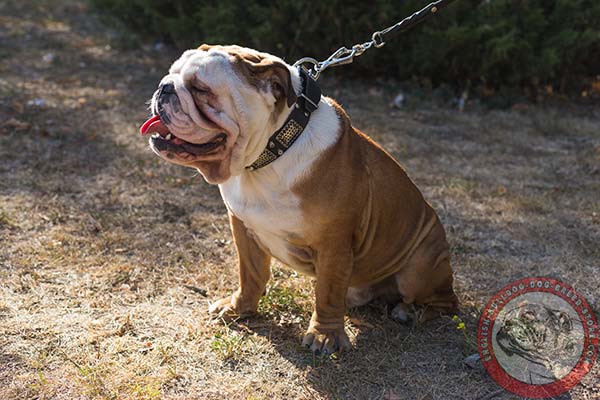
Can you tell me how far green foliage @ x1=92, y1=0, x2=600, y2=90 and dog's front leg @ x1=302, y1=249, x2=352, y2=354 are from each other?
484cm

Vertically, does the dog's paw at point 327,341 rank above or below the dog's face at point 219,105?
below

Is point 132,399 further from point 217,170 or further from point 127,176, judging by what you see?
point 127,176

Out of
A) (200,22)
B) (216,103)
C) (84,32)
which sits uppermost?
(216,103)

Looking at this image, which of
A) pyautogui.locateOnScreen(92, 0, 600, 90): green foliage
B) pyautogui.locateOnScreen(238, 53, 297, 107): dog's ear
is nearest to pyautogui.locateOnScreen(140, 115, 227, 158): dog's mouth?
pyautogui.locateOnScreen(238, 53, 297, 107): dog's ear

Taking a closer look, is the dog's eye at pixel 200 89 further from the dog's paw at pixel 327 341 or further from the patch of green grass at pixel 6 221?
the patch of green grass at pixel 6 221

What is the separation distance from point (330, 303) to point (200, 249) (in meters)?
1.40

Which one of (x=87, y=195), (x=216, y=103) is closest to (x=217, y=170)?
(x=216, y=103)

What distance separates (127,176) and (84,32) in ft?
17.5

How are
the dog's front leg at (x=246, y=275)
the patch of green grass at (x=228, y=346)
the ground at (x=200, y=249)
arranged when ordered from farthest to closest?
the dog's front leg at (x=246, y=275) < the patch of green grass at (x=228, y=346) < the ground at (x=200, y=249)

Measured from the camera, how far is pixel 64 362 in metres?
3.17

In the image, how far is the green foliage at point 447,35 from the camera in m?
7.40

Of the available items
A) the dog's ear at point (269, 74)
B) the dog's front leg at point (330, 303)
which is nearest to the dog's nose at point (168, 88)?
the dog's ear at point (269, 74)

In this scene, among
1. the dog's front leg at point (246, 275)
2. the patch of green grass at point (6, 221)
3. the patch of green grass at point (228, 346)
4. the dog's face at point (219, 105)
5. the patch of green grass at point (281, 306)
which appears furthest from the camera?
the patch of green grass at point (6, 221)

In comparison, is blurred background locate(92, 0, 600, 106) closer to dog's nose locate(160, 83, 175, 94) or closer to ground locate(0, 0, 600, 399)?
ground locate(0, 0, 600, 399)
